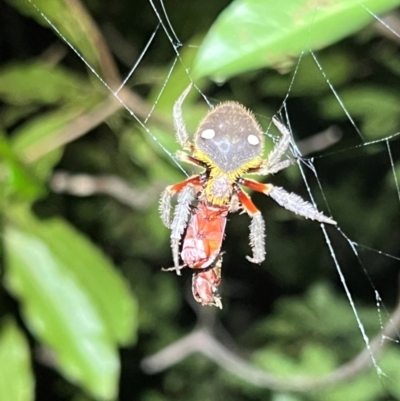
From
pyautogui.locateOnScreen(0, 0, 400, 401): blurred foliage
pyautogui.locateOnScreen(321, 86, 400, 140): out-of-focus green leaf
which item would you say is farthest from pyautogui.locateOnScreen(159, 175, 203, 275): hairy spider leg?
pyautogui.locateOnScreen(321, 86, 400, 140): out-of-focus green leaf

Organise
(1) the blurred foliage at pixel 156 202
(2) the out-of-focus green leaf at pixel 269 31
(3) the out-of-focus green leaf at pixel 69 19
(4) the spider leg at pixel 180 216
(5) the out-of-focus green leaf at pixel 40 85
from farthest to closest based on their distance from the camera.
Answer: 1. (5) the out-of-focus green leaf at pixel 40 85
2. (3) the out-of-focus green leaf at pixel 69 19
3. (1) the blurred foliage at pixel 156 202
4. (4) the spider leg at pixel 180 216
5. (2) the out-of-focus green leaf at pixel 269 31

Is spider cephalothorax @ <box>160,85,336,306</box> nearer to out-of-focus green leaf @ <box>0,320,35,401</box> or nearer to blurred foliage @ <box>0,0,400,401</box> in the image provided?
blurred foliage @ <box>0,0,400,401</box>

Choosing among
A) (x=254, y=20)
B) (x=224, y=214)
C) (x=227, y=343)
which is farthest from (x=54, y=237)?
(x=227, y=343)

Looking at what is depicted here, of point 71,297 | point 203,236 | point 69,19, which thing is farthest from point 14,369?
point 69,19

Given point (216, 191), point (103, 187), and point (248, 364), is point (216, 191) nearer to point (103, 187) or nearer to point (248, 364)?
point (103, 187)

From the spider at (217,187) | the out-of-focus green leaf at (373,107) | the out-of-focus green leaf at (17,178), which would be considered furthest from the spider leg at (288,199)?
the out-of-focus green leaf at (373,107)

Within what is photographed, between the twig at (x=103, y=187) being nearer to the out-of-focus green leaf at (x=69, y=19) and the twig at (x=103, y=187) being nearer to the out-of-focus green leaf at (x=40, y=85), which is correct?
the out-of-focus green leaf at (x=40, y=85)

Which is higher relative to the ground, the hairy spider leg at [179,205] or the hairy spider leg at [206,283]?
the hairy spider leg at [179,205]
